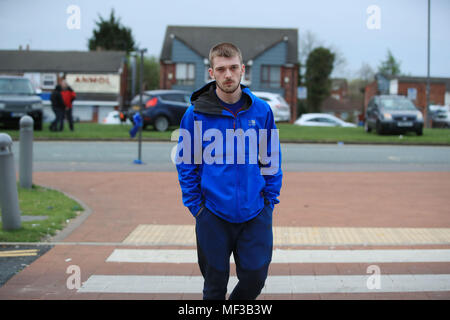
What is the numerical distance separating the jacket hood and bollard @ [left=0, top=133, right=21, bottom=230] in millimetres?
3626

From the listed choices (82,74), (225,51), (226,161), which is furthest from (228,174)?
(82,74)

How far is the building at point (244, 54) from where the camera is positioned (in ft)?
156

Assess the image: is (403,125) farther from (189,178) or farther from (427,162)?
(189,178)

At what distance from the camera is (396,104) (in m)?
21.9

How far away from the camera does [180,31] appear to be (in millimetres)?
48688

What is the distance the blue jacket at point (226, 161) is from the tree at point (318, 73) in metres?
53.5

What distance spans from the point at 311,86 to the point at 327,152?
41510mm

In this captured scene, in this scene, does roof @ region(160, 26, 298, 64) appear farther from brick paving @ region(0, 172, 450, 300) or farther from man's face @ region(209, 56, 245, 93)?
man's face @ region(209, 56, 245, 93)

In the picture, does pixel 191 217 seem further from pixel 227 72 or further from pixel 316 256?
pixel 227 72

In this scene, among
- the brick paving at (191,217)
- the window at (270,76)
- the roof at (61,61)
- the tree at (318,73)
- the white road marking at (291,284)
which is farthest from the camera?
the tree at (318,73)

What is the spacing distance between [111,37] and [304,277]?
65.2 m

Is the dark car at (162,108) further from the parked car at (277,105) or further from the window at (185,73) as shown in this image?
the window at (185,73)

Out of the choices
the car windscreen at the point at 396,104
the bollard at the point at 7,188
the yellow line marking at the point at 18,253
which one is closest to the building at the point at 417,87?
the car windscreen at the point at 396,104

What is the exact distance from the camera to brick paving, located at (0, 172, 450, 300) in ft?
16.3
